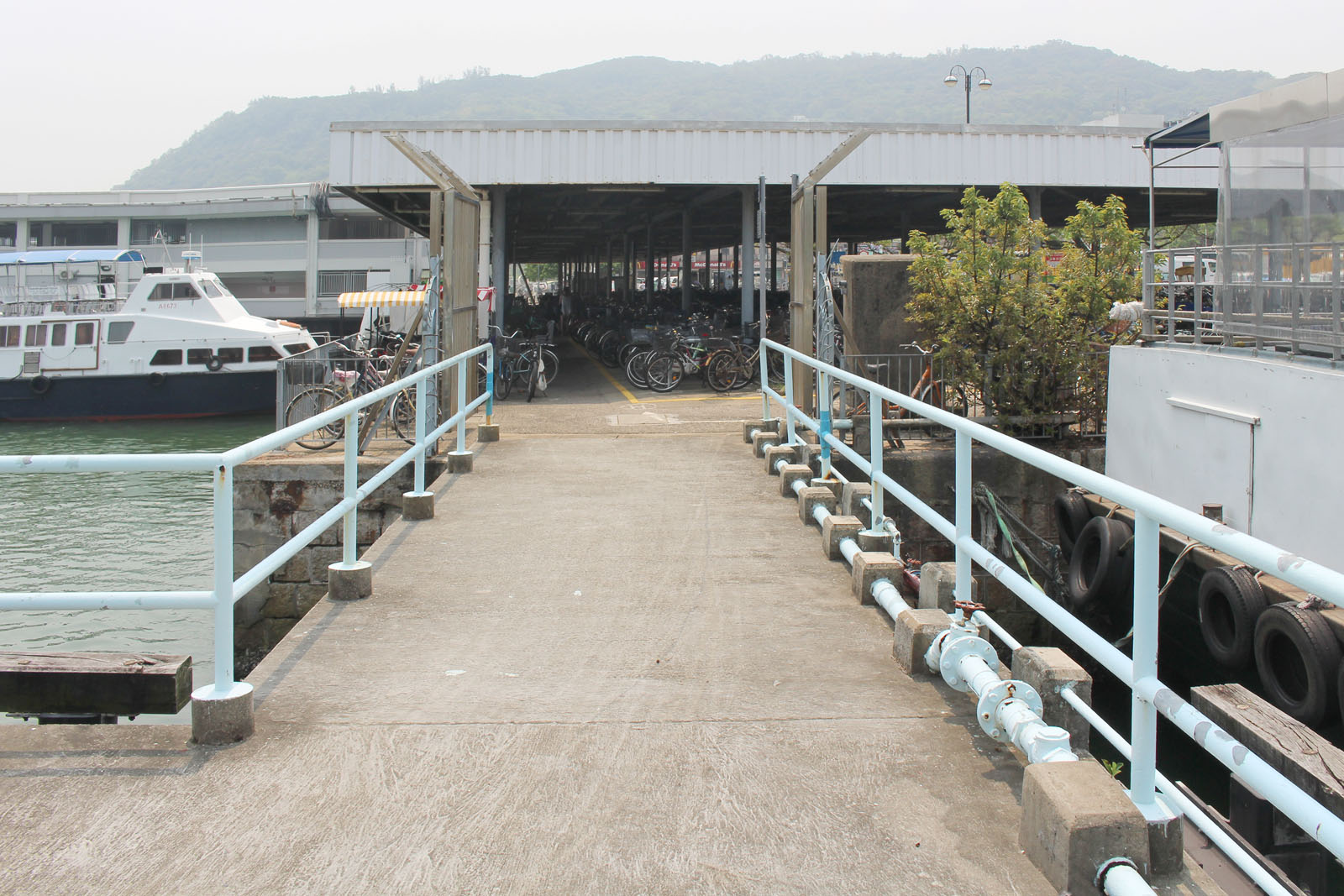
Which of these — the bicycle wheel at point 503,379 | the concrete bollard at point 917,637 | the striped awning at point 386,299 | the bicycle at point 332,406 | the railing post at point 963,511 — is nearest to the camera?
the railing post at point 963,511

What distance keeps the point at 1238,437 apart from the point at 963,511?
5808 mm

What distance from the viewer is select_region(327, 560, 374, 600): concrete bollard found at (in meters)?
6.18

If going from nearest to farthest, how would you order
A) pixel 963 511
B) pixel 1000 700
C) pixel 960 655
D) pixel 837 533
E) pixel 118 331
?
pixel 1000 700
pixel 960 655
pixel 963 511
pixel 837 533
pixel 118 331

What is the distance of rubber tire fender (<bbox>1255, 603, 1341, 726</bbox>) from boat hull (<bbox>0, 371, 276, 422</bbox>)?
25.1m

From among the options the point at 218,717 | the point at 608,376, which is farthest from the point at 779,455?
the point at 608,376

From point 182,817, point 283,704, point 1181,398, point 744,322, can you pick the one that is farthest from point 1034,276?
point 182,817

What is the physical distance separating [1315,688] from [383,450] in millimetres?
8889

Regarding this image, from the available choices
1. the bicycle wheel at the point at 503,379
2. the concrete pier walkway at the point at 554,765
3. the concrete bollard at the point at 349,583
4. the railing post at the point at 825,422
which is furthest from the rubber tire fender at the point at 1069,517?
the bicycle wheel at the point at 503,379

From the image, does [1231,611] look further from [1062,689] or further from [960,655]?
[1062,689]

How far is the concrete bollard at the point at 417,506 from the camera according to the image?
819 cm

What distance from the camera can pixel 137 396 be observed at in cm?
2869

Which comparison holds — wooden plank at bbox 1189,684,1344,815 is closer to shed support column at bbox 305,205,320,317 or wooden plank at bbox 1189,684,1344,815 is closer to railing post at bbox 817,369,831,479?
railing post at bbox 817,369,831,479

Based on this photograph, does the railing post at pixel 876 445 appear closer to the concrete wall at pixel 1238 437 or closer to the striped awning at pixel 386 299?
the concrete wall at pixel 1238 437

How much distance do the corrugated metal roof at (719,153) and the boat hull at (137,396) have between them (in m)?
10.4
